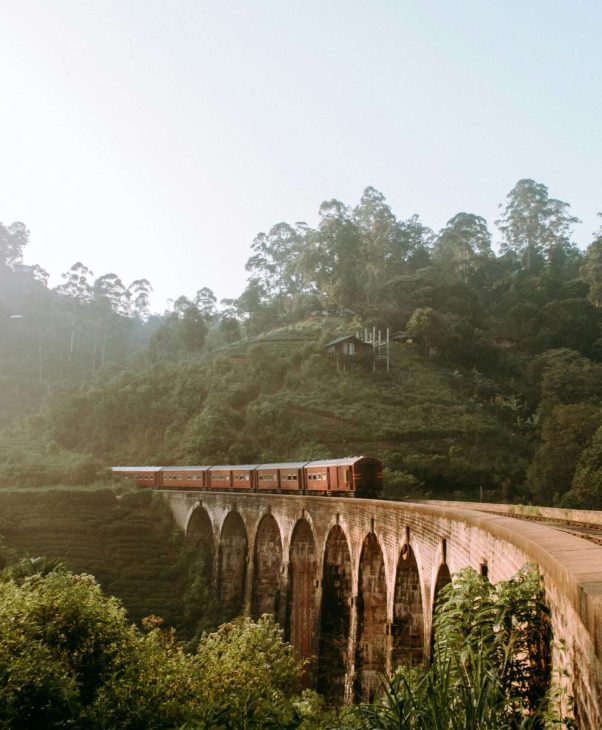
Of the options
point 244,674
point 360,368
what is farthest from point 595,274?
point 244,674

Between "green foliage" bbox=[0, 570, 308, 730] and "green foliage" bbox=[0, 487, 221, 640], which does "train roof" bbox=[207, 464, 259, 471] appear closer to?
"green foliage" bbox=[0, 487, 221, 640]

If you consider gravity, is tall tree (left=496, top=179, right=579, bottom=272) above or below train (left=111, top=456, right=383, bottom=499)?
above

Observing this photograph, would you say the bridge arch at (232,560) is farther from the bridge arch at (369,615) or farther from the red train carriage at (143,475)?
the bridge arch at (369,615)

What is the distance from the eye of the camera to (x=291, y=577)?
996 inches

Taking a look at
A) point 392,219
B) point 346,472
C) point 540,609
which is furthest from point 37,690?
point 392,219

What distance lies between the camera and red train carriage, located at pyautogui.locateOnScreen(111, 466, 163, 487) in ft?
133

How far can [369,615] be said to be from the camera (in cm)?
1853

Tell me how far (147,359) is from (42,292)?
2294 cm

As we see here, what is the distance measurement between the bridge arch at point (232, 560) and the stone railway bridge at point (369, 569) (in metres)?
0.06

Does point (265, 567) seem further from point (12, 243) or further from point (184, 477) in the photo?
point (12, 243)

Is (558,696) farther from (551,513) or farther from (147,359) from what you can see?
(147,359)

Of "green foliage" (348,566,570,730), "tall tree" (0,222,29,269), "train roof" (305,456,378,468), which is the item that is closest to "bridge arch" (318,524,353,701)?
"train roof" (305,456,378,468)

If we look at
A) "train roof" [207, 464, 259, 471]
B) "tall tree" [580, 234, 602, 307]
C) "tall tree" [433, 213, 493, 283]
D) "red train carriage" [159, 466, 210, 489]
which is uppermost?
"tall tree" [433, 213, 493, 283]

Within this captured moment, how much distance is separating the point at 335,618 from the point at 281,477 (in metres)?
9.63
